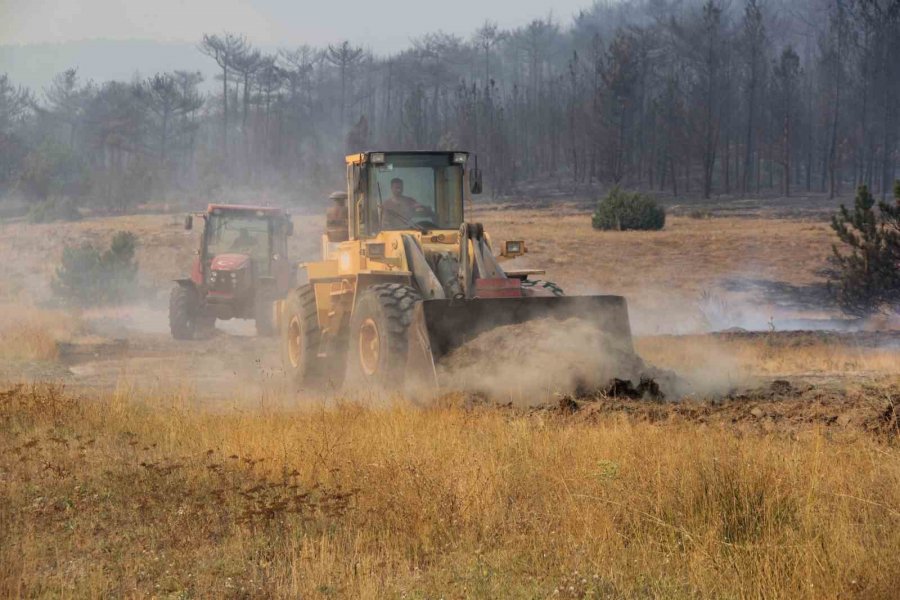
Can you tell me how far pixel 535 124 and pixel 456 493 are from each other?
8180 cm

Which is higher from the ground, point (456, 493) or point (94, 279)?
point (456, 493)

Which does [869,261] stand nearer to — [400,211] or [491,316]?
[400,211]

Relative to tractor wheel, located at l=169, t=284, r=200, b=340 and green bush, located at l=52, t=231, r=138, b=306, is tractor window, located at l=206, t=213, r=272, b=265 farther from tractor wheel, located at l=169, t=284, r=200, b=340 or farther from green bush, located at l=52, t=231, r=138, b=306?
green bush, located at l=52, t=231, r=138, b=306

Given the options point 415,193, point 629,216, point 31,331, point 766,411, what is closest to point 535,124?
point 629,216

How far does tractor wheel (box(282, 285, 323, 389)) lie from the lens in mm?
15086

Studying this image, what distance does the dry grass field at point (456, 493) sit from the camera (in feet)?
20.1

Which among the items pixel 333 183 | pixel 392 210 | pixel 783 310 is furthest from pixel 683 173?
pixel 392 210

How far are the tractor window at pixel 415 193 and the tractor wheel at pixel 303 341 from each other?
4.92 ft

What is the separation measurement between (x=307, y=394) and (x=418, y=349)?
251cm

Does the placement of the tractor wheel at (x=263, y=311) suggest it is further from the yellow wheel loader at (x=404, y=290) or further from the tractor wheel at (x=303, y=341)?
the tractor wheel at (x=303, y=341)

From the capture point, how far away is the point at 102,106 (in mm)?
90875

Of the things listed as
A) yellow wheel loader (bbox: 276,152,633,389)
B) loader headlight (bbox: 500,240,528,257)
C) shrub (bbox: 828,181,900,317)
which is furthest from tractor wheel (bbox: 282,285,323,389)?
shrub (bbox: 828,181,900,317)

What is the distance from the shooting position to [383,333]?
12930 mm

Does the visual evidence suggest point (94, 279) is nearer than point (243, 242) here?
No
